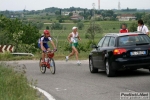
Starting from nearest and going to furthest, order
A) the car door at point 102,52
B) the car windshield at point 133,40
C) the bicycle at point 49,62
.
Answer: the car windshield at point 133,40
the car door at point 102,52
the bicycle at point 49,62

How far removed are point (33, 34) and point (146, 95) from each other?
282ft

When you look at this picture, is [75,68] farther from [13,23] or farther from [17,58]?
[13,23]

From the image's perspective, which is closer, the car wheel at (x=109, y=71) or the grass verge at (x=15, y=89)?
the grass verge at (x=15, y=89)

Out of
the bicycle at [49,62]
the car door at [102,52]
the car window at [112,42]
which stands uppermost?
the car window at [112,42]

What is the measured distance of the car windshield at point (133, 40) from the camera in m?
17.4

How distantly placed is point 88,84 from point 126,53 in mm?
2072

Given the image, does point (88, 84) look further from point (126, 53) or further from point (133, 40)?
point (133, 40)

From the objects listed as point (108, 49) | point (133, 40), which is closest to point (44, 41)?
point (108, 49)

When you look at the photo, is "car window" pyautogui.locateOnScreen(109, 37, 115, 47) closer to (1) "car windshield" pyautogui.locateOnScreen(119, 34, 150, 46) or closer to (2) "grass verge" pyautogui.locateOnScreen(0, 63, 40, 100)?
(1) "car windshield" pyautogui.locateOnScreen(119, 34, 150, 46)

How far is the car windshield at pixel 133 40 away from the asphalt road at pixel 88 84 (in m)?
1.06

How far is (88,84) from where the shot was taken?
15.5m

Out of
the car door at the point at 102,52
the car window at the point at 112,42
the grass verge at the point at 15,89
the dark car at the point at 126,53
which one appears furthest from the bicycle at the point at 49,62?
the grass verge at the point at 15,89

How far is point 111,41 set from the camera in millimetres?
17953

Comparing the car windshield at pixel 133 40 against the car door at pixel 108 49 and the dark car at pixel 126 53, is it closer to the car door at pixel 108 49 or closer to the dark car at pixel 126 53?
the dark car at pixel 126 53
